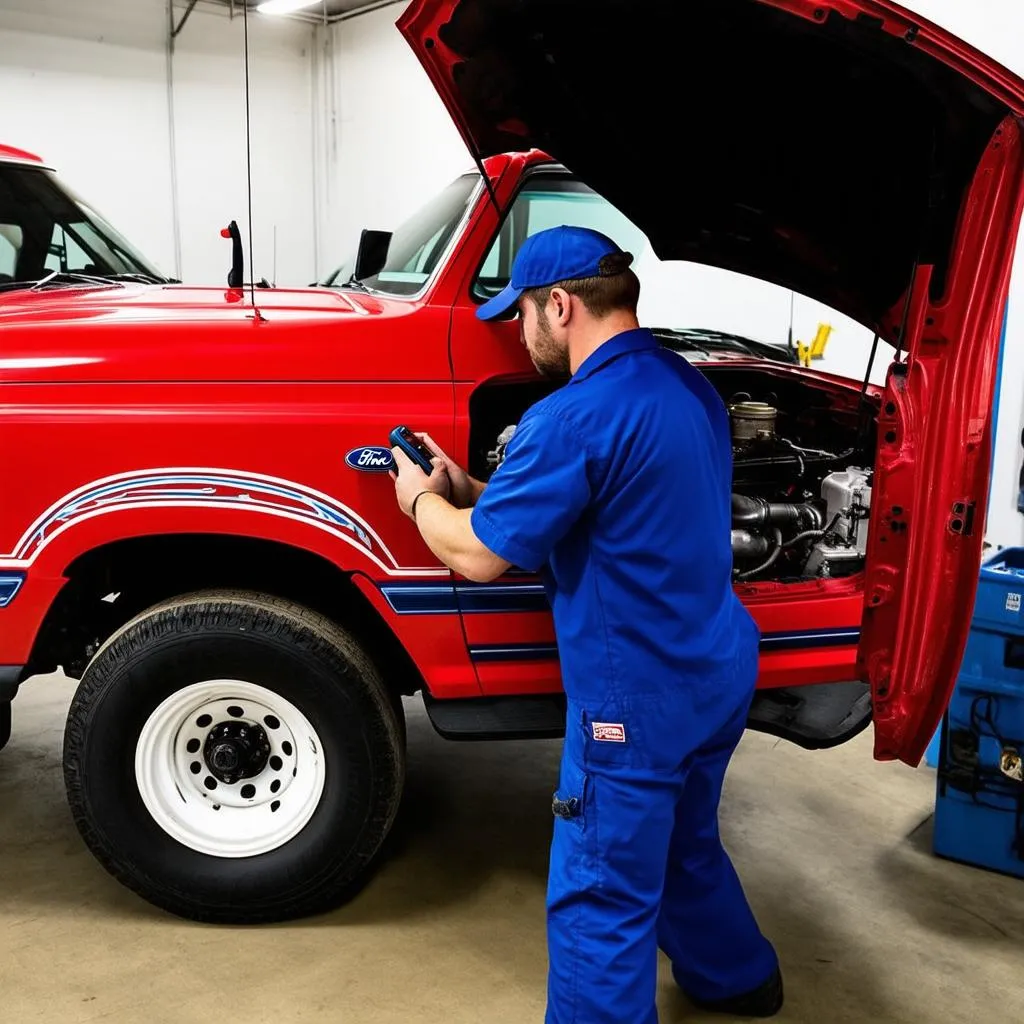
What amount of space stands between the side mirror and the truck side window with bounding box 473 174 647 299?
337mm

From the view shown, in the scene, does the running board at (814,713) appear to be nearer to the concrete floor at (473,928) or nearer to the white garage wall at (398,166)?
the concrete floor at (473,928)

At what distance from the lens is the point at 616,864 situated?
87.1 inches

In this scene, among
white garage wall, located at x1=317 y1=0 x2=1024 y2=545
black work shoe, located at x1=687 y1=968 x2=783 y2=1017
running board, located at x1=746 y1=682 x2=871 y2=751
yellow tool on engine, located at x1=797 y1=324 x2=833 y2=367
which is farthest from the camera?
white garage wall, located at x1=317 y1=0 x2=1024 y2=545

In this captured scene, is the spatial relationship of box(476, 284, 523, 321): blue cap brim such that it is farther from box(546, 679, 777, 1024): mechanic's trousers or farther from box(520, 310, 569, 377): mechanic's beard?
box(546, 679, 777, 1024): mechanic's trousers

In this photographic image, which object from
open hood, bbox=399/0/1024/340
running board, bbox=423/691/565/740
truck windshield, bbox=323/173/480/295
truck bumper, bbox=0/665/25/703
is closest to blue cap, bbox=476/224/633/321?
open hood, bbox=399/0/1024/340

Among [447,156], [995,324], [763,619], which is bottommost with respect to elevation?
[763,619]

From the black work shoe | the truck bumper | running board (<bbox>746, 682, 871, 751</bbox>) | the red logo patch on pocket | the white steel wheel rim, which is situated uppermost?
the red logo patch on pocket

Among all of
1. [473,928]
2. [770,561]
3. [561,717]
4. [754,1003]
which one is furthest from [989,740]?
[473,928]

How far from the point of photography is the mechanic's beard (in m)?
2.34

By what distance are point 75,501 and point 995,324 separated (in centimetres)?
231

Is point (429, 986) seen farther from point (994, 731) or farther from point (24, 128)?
point (24, 128)

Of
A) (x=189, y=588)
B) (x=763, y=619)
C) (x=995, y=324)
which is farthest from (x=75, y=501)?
(x=995, y=324)

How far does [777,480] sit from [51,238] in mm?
3071

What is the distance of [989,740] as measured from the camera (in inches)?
131
